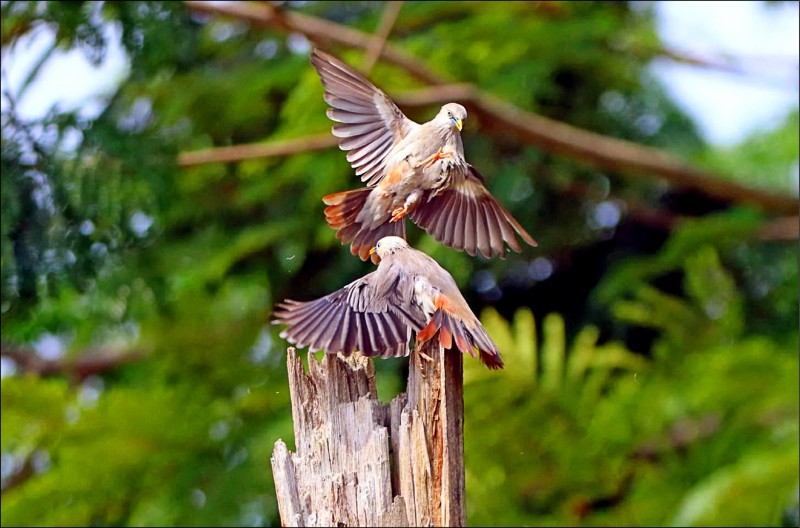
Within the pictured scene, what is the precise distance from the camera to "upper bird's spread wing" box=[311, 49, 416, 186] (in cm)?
203

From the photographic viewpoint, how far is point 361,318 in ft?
6.23

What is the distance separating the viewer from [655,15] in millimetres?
7355

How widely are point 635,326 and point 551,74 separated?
1586 mm

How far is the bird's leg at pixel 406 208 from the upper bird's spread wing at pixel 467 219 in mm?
33

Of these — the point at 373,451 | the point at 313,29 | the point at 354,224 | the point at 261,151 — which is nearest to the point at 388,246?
the point at 354,224

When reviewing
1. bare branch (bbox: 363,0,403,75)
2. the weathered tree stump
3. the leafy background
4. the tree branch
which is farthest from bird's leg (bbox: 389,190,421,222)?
bare branch (bbox: 363,0,403,75)

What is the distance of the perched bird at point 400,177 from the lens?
6.44 ft

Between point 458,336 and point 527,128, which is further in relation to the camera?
point 527,128

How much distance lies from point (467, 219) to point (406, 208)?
0.15 m

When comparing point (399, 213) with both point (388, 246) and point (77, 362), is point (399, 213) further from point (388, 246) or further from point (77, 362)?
point (77, 362)

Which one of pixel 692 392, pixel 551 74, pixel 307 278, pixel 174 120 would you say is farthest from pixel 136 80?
pixel 692 392

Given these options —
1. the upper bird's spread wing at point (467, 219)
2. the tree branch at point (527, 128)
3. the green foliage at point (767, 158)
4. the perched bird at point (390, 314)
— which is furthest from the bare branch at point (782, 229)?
the perched bird at point (390, 314)

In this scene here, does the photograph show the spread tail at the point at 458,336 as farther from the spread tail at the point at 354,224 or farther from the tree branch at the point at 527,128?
the tree branch at the point at 527,128

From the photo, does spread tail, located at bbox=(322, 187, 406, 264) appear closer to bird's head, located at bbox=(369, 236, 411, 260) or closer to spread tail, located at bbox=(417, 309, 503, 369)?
bird's head, located at bbox=(369, 236, 411, 260)
